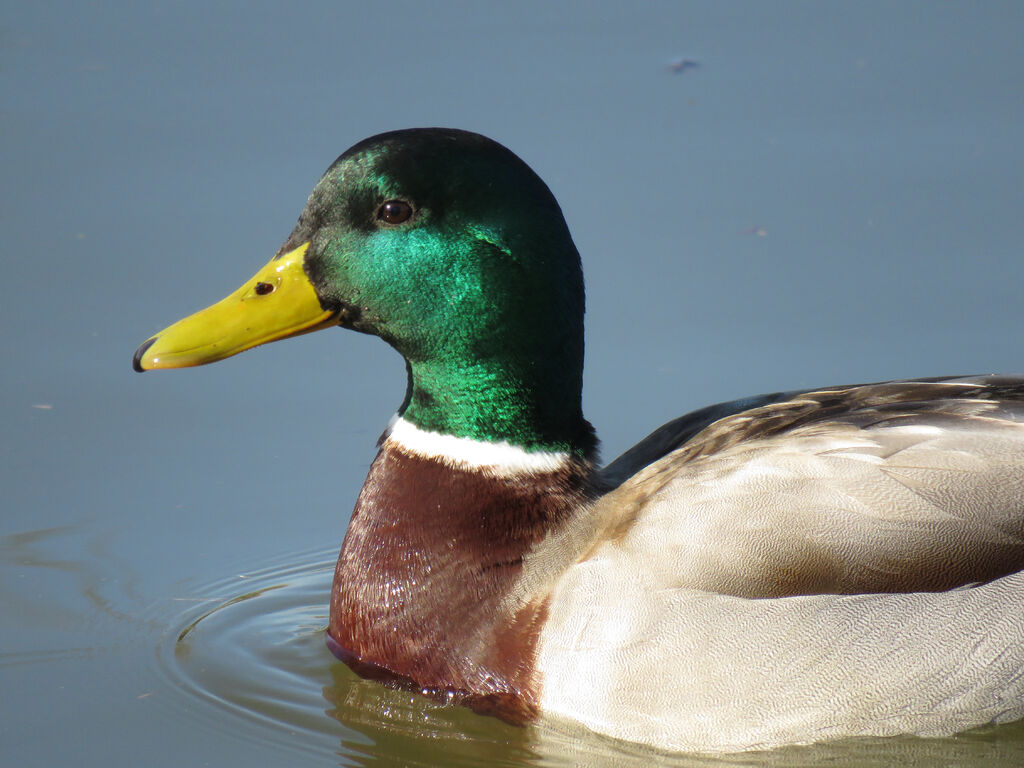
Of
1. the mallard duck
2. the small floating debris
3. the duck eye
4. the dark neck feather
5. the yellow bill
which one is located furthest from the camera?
the small floating debris

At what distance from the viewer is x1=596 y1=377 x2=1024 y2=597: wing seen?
14.4 ft

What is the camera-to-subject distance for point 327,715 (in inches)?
191

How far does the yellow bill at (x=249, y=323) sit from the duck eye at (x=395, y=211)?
0.27m

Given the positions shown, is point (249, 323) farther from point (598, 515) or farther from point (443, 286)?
point (598, 515)

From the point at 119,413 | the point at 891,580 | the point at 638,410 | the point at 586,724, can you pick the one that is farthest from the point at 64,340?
the point at 891,580

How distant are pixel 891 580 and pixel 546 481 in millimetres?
1074

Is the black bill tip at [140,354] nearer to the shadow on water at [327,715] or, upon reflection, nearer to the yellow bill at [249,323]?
the yellow bill at [249,323]

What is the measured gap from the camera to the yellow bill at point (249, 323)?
192 inches

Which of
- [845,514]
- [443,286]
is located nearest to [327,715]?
[443,286]

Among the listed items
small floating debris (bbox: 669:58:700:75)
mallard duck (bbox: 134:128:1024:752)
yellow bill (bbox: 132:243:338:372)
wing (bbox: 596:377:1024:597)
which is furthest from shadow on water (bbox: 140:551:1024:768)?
small floating debris (bbox: 669:58:700:75)

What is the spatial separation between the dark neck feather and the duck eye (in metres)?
0.75

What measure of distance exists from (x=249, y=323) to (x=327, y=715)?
118 cm

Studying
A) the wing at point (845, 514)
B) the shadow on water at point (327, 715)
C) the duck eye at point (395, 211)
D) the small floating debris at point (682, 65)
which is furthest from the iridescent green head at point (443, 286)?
the small floating debris at point (682, 65)

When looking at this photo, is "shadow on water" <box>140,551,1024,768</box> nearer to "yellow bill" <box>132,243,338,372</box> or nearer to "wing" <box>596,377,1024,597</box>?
"wing" <box>596,377,1024,597</box>
